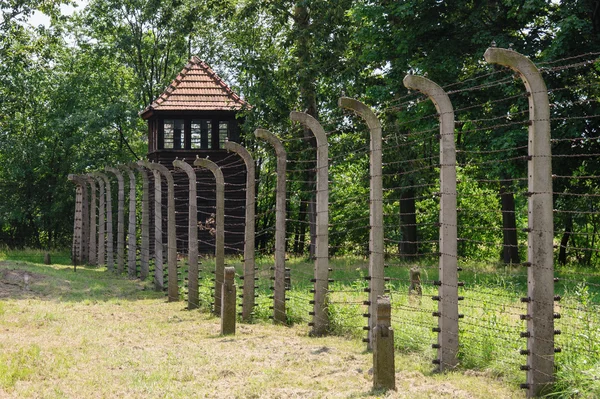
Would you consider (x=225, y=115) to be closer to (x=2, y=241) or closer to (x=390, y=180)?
(x=390, y=180)

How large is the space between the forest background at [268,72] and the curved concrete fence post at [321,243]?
856 mm

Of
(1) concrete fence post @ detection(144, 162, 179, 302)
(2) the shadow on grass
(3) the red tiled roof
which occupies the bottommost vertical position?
(2) the shadow on grass

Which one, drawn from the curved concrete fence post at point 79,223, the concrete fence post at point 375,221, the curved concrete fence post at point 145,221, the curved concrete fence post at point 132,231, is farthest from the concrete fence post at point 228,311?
the curved concrete fence post at point 79,223

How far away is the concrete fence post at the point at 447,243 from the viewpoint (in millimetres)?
8289

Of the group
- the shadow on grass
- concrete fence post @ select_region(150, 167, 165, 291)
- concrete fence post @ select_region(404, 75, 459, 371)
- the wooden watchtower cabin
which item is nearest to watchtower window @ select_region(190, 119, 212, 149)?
the wooden watchtower cabin

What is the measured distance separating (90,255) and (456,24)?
14.9 metres

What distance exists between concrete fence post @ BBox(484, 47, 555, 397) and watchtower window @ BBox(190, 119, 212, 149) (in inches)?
1102

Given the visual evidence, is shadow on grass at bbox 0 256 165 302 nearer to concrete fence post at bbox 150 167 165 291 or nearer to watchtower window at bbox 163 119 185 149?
concrete fence post at bbox 150 167 165 291

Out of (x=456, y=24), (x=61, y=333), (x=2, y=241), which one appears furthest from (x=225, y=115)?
(x=61, y=333)

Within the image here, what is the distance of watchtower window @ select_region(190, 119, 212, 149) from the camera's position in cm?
3481

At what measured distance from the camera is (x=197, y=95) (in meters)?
35.2

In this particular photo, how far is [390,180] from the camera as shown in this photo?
29.1 m

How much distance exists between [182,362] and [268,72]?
23.0 m

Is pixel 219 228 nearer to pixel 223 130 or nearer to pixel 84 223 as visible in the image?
pixel 84 223
